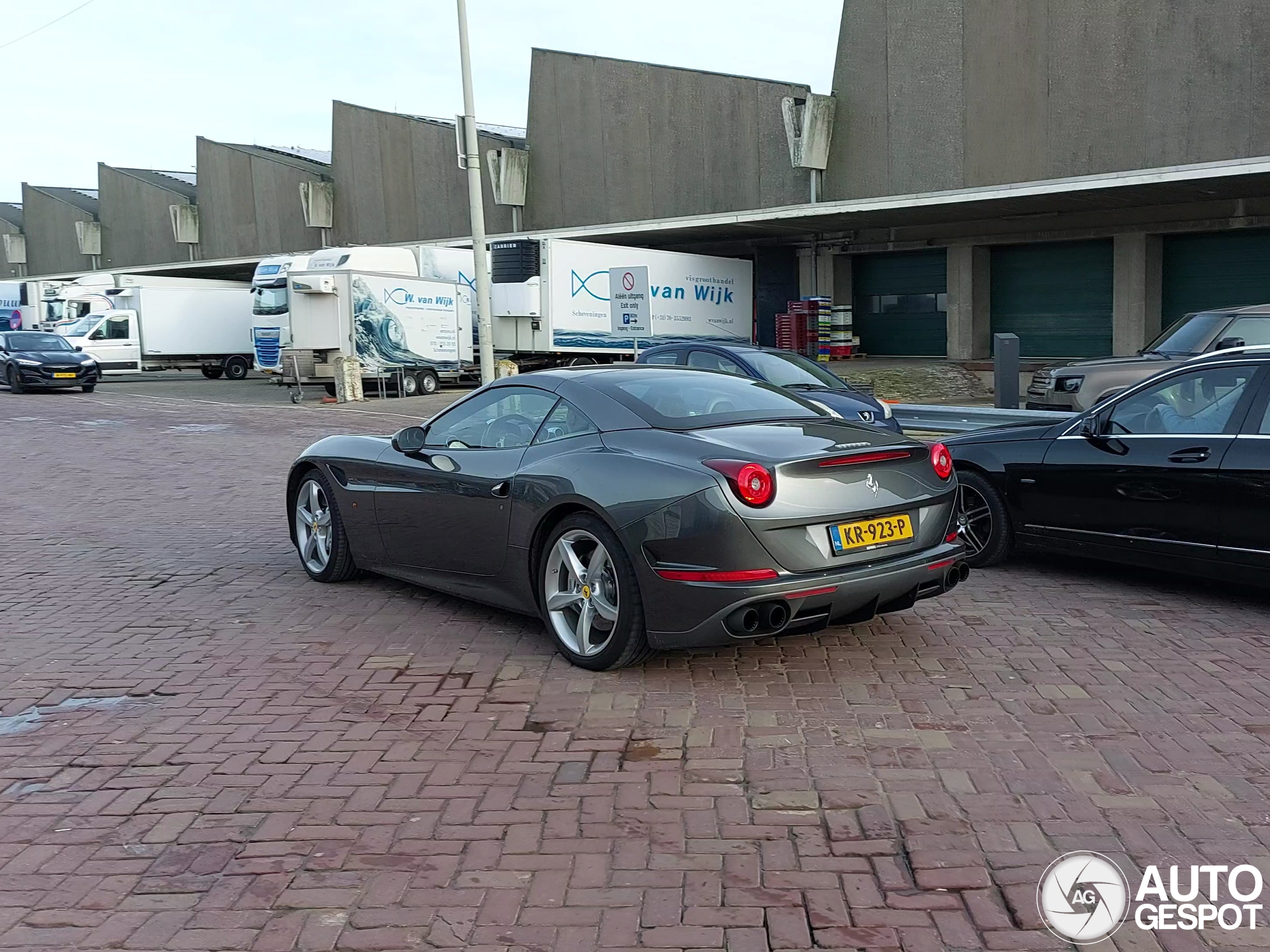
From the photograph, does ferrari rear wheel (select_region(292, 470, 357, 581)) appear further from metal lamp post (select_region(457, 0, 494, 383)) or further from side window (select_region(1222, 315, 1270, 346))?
metal lamp post (select_region(457, 0, 494, 383))

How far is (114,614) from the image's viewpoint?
6.71 meters

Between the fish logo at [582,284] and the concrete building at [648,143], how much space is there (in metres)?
6.82

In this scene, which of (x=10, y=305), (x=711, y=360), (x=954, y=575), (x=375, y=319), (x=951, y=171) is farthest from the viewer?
(x=10, y=305)

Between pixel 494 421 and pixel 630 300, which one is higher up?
pixel 630 300

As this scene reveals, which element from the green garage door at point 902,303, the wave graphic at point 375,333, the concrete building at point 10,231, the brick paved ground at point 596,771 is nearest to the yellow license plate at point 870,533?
the brick paved ground at point 596,771

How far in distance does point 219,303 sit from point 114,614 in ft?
115

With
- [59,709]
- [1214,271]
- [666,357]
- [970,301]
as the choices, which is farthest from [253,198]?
[59,709]

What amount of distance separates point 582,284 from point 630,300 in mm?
Answer: 10438

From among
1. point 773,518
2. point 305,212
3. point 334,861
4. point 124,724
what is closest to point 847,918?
point 334,861

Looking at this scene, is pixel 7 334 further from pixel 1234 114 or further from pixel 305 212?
pixel 1234 114

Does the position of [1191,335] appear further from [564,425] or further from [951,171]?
[951,171]

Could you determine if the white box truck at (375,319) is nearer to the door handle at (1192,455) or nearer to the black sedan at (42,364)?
the black sedan at (42,364)

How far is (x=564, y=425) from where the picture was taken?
229 inches

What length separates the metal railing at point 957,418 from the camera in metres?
8.86
